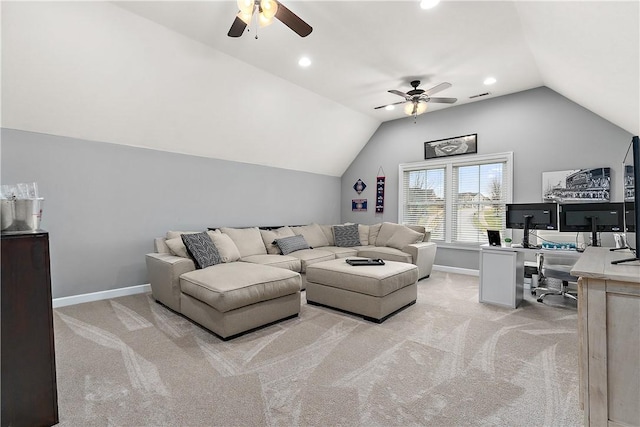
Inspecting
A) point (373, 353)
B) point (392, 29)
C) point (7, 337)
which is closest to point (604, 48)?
point (392, 29)

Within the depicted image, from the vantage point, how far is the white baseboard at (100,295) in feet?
11.6

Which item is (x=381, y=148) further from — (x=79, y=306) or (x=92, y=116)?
(x=79, y=306)

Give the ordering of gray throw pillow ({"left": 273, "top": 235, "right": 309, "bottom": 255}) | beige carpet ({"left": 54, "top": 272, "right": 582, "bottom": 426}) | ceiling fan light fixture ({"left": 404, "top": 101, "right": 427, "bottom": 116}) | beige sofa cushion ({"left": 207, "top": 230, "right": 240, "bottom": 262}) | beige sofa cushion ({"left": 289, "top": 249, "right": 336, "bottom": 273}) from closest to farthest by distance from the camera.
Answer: beige carpet ({"left": 54, "top": 272, "right": 582, "bottom": 426}), beige sofa cushion ({"left": 207, "top": 230, "right": 240, "bottom": 262}), beige sofa cushion ({"left": 289, "top": 249, "right": 336, "bottom": 273}), ceiling fan light fixture ({"left": 404, "top": 101, "right": 427, "bottom": 116}), gray throw pillow ({"left": 273, "top": 235, "right": 309, "bottom": 255})

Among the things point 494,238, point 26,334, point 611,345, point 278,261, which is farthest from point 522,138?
point 26,334

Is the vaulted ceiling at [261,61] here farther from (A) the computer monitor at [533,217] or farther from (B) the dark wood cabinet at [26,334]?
(B) the dark wood cabinet at [26,334]

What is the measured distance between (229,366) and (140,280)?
2732mm

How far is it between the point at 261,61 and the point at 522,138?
14.2ft

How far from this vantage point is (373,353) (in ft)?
7.97

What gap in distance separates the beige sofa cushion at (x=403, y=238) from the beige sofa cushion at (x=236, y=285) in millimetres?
2683

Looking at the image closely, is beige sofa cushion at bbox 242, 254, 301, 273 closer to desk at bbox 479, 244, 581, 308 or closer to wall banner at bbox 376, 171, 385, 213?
desk at bbox 479, 244, 581, 308

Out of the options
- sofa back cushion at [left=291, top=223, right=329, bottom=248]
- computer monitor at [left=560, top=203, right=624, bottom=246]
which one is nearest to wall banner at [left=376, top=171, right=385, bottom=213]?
sofa back cushion at [left=291, top=223, right=329, bottom=248]

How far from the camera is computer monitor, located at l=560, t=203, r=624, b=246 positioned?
314cm

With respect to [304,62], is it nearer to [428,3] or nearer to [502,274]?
[428,3]

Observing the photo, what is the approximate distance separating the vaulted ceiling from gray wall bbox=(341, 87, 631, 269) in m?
0.27
